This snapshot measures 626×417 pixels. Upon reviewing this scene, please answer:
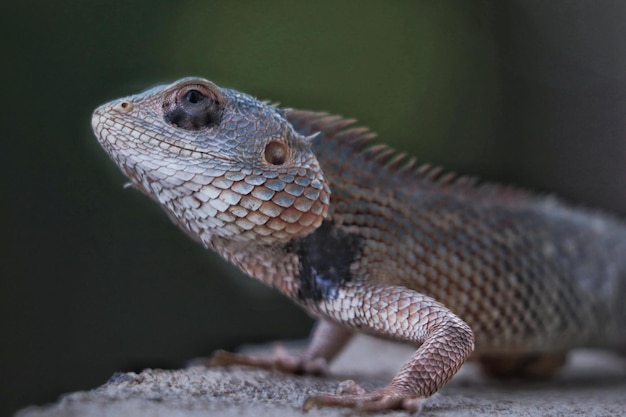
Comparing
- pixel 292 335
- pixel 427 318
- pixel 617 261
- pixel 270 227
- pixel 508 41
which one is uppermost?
pixel 508 41

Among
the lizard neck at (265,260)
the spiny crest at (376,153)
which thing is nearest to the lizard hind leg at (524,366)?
the spiny crest at (376,153)

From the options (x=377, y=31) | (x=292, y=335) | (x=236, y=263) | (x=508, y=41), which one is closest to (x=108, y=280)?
(x=292, y=335)

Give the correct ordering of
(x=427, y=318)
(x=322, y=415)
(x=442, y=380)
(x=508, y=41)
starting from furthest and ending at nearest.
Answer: (x=508, y=41) < (x=427, y=318) < (x=442, y=380) < (x=322, y=415)

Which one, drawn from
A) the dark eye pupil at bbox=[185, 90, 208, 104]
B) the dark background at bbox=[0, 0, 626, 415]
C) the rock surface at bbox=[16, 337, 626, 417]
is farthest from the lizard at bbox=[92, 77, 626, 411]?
the dark background at bbox=[0, 0, 626, 415]

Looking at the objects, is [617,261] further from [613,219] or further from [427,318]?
[427,318]

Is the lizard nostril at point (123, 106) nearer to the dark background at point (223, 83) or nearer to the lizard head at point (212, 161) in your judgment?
the lizard head at point (212, 161)
